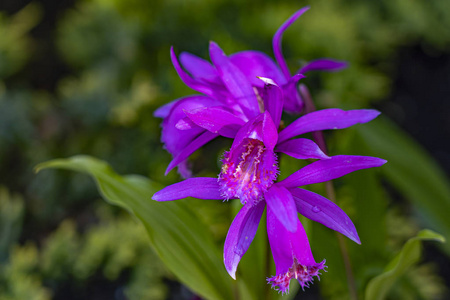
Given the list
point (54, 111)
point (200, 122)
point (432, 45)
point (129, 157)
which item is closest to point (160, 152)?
point (129, 157)

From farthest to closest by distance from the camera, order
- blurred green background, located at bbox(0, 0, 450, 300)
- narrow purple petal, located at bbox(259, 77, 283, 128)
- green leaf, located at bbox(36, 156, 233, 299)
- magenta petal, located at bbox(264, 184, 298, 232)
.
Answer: blurred green background, located at bbox(0, 0, 450, 300) → green leaf, located at bbox(36, 156, 233, 299) → narrow purple petal, located at bbox(259, 77, 283, 128) → magenta petal, located at bbox(264, 184, 298, 232)

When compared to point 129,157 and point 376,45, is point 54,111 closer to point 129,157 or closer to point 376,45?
point 129,157

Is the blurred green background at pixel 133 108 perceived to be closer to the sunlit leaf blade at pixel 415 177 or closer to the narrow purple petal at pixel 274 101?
the sunlit leaf blade at pixel 415 177

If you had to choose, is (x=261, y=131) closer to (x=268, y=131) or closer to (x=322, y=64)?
(x=268, y=131)

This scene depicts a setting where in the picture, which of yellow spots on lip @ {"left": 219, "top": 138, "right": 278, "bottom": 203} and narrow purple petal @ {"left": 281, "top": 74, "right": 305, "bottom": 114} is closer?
yellow spots on lip @ {"left": 219, "top": 138, "right": 278, "bottom": 203}

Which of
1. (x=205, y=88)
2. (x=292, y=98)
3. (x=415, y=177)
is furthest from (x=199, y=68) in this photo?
(x=415, y=177)

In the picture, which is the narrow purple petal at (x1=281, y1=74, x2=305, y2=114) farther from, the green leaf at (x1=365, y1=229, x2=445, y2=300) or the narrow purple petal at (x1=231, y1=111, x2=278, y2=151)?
the green leaf at (x1=365, y1=229, x2=445, y2=300)

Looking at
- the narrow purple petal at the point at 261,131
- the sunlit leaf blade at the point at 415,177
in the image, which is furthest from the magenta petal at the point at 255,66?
the sunlit leaf blade at the point at 415,177

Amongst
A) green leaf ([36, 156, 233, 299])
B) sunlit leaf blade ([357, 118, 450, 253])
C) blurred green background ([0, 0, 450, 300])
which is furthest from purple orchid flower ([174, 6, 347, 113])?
sunlit leaf blade ([357, 118, 450, 253])
